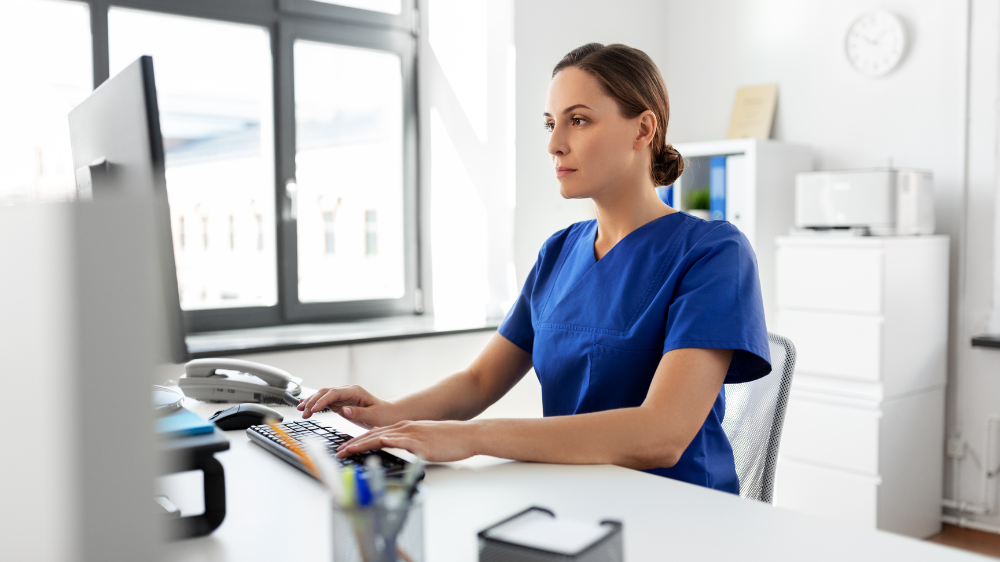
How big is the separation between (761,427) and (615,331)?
0.31m

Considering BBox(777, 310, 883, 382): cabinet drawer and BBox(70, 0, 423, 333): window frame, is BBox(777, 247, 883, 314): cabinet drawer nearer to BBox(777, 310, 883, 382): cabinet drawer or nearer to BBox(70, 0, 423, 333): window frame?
BBox(777, 310, 883, 382): cabinet drawer

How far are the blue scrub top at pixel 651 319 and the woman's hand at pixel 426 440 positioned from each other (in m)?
0.33

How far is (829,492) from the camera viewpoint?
2.82 meters

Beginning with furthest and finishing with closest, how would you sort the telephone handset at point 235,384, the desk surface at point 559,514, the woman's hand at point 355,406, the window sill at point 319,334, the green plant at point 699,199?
the green plant at point 699,199, the window sill at point 319,334, the telephone handset at point 235,384, the woman's hand at point 355,406, the desk surface at point 559,514

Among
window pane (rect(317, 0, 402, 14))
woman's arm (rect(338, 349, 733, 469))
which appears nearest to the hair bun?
woman's arm (rect(338, 349, 733, 469))

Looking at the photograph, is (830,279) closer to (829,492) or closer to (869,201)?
(869,201)

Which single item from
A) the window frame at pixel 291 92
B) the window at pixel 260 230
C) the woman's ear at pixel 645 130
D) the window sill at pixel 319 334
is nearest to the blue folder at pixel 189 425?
the woman's ear at pixel 645 130

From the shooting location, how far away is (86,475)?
0.35 m

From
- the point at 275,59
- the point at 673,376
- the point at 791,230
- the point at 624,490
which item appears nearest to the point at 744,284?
the point at 673,376

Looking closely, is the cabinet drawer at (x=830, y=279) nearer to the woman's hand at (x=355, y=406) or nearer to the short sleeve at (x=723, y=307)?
the short sleeve at (x=723, y=307)

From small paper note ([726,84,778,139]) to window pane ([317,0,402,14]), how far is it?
1567mm

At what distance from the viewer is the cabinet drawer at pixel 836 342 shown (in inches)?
106

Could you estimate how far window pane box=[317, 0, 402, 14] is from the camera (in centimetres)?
312

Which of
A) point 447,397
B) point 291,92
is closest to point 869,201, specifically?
point 447,397
